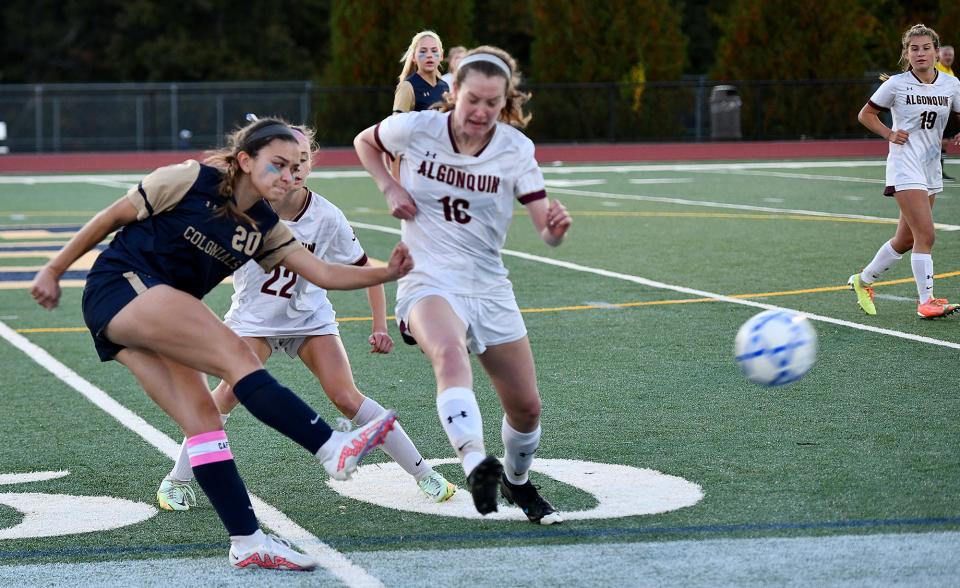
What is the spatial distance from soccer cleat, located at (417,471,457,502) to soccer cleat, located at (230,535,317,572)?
39.6 inches

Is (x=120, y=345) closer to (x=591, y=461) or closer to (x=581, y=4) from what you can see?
(x=591, y=461)

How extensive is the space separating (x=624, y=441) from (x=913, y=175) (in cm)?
491

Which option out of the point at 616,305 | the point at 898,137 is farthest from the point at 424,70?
Answer: the point at 898,137

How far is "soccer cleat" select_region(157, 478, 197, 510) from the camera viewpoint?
19.1 ft

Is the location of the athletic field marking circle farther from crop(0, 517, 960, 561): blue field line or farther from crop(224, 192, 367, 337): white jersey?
crop(224, 192, 367, 337): white jersey

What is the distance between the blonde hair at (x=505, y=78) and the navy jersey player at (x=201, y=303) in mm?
742

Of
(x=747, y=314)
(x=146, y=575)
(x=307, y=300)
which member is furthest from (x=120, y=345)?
(x=747, y=314)

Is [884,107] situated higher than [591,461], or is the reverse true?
[884,107]

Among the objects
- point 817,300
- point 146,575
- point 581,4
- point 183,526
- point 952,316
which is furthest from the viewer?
point 581,4

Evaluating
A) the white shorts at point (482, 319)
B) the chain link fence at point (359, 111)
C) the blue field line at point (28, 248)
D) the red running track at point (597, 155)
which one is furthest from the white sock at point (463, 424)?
the chain link fence at point (359, 111)

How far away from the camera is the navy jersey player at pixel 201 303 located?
489cm

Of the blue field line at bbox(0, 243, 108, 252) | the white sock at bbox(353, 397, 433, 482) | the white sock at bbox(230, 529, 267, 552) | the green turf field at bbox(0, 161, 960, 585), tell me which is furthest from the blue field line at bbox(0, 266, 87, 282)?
the white sock at bbox(230, 529, 267, 552)

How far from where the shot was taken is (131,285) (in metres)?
4.98

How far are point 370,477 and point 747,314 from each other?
5.31 m
